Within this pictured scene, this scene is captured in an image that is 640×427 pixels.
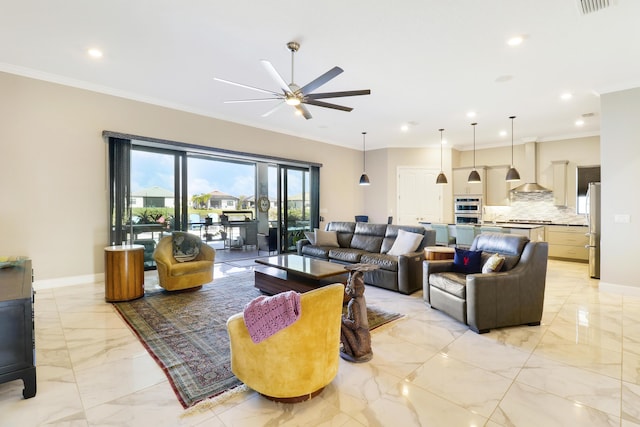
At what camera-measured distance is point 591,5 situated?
107 inches

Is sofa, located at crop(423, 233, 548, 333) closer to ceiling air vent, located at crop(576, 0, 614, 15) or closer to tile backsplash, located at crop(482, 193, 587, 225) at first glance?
ceiling air vent, located at crop(576, 0, 614, 15)

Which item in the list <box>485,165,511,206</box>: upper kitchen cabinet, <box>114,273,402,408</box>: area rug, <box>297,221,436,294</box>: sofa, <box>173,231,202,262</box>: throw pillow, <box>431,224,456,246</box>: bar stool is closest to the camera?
<box>114,273,402,408</box>: area rug

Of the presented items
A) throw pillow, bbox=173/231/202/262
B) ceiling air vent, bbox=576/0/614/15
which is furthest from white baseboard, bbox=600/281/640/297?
throw pillow, bbox=173/231/202/262

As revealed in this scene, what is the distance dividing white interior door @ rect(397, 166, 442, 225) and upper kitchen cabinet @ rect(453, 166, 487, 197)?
0.54 metres

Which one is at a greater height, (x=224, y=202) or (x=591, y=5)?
(x=591, y=5)

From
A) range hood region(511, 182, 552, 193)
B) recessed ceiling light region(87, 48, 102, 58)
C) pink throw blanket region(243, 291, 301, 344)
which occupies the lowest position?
pink throw blanket region(243, 291, 301, 344)

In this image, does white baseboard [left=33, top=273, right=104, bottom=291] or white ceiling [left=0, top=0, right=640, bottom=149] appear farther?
white baseboard [left=33, top=273, right=104, bottom=291]

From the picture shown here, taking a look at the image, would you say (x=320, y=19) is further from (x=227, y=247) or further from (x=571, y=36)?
(x=227, y=247)

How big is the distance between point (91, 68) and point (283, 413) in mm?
4888

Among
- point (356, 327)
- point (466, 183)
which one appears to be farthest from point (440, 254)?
point (466, 183)

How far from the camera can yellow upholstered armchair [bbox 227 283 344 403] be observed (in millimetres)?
1835

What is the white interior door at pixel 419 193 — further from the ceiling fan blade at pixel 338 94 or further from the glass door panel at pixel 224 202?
the ceiling fan blade at pixel 338 94

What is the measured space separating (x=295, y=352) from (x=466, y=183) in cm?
824

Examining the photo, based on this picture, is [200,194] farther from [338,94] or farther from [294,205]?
[338,94]
